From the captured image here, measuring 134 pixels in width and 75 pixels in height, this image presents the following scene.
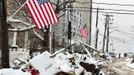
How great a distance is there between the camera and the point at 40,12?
20.2m

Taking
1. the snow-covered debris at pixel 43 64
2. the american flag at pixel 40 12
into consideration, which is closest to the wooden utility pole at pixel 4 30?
the american flag at pixel 40 12

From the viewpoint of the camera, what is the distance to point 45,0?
21828 mm

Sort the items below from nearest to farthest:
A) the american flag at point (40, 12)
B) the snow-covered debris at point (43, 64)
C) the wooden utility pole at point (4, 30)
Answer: the snow-covered debris at point (43, 64) < the wooden utility pole at point (4, 30) < the american flag at point (40, 12)

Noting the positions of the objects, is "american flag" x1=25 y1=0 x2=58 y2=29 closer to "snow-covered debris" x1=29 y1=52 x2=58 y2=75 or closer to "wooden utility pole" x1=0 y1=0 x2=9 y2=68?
"wooden utility pole" x1=0 y1=0 x2=9 y2=68

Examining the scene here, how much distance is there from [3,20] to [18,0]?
24.6 metres

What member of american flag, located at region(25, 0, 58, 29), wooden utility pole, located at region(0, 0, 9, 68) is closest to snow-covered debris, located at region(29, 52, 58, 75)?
wooden utility pole, located at region(0, 0, 9, 68)

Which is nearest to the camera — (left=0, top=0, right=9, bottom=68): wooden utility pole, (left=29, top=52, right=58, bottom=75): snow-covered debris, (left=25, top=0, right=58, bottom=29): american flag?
(left=29, top=52, right=58, bottom=75): snow-covered debris

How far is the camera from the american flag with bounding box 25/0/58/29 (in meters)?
20.0

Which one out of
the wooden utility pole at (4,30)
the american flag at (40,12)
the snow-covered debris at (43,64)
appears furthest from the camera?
the american flag at (40,12)

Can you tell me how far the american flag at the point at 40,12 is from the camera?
1995cm

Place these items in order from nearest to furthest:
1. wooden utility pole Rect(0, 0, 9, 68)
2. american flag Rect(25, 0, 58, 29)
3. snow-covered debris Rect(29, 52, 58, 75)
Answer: snow-covered debris Rect(29, 52, 58, 75), wooden utility pole Rect(0, 0, 9, 68), american flag Rect(25, 0, 58, 29)

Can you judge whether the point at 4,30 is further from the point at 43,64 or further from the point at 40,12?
the point at 43,64

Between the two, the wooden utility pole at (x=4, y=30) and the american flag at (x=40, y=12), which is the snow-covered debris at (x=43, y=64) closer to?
the wooden utility pole at (x=4, y=30)

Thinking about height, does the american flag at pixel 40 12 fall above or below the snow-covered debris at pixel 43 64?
above
